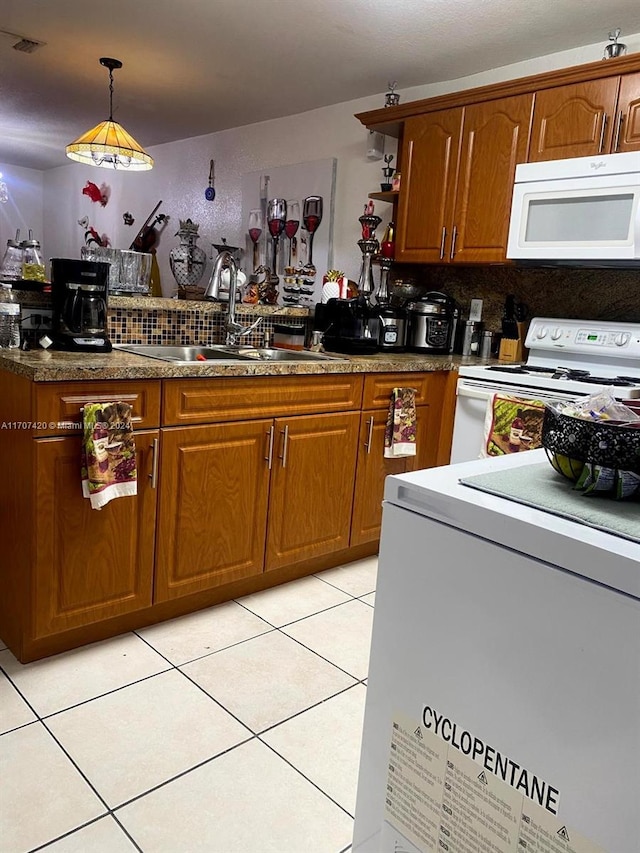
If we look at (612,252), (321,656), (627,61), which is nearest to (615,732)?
(321,656)

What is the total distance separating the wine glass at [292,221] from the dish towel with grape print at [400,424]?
192 cm

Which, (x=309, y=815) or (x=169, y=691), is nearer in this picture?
(x=309, y=815)

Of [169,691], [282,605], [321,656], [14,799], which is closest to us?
[14,799]

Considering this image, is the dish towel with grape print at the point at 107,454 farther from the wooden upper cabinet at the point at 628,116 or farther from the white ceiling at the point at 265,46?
the wooden upper cabinet at the point at 628,116

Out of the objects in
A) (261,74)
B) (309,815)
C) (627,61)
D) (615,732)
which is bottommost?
(309,815)

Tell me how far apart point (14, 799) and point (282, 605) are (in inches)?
46.4

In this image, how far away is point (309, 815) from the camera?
4.86ft

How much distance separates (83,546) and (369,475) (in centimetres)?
129

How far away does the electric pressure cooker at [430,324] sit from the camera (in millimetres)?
3326

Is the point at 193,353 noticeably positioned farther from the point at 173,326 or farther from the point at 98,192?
the point at 98,192

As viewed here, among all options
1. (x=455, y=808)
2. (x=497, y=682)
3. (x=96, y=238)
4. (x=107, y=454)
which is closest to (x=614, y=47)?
(x=107, y=454)

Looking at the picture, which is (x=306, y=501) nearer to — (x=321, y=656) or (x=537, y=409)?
(x=321, y=656)

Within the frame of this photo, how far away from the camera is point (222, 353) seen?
2.82 m

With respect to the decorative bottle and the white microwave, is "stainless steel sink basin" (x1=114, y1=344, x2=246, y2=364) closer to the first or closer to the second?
the decorative bottle
